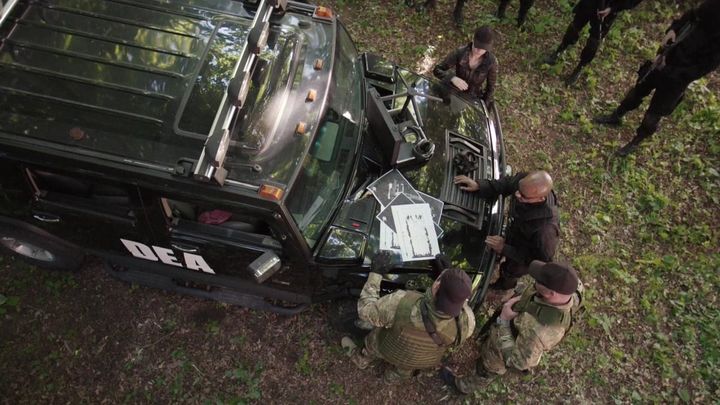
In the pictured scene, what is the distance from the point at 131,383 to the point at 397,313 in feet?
8.43

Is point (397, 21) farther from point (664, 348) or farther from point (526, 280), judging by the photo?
point (664, 348)

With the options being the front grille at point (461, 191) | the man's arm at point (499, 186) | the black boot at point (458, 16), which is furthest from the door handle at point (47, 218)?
the black boot at point (458, 16)

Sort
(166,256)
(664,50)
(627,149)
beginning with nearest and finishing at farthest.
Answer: (166,256) < (664,50) < (627,149)

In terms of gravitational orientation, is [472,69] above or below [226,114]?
above

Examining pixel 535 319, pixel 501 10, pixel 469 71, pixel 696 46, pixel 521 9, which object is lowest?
pixel 535 319

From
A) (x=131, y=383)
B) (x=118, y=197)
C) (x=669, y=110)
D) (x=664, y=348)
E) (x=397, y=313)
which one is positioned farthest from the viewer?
(x=669, y=110)

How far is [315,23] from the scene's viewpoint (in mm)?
4035

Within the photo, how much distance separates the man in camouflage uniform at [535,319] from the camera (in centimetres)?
319

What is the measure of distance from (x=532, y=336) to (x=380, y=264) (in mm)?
1210

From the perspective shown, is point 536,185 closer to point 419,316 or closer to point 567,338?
point 419,316

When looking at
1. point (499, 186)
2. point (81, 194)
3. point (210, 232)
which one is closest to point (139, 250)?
point (81, 194)

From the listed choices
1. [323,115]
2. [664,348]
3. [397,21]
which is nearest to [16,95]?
[323,115]

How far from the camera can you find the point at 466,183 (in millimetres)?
4141

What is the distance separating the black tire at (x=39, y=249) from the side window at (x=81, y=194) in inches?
23.4
